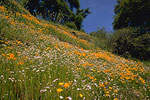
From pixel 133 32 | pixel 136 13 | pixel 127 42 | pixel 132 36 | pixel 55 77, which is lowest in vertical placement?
pixel 55 77

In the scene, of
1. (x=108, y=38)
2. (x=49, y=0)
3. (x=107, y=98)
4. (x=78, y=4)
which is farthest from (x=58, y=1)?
(x=107, y=98)

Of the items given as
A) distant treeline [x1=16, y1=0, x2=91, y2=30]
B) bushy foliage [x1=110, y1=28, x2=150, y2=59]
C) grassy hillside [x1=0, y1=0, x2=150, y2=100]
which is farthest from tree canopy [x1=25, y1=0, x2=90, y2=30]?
grassy hillside [x1=0, y1=0, x2=150, y2=100]

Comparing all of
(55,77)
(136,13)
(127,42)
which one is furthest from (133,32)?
(55,77)

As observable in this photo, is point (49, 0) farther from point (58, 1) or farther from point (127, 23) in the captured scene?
point (127, 23)

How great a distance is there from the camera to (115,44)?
41.6 feet

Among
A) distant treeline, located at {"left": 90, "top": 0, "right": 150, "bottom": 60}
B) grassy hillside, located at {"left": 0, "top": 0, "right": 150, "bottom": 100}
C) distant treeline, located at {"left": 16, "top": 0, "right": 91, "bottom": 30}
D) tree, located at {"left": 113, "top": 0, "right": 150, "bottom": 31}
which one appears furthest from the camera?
distant treeline, located at {"left": 16, "top": 0, "right": 91, "bottom": 30}

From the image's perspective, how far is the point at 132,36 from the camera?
13133 millimetres

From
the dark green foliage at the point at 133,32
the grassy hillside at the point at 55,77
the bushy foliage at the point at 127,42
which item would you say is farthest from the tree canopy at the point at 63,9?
the grassy hillside at the point at 55,77

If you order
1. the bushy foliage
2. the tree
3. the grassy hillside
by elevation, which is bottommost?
the grassy hillside

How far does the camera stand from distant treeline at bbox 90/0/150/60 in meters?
12.8

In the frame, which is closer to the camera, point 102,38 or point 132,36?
point 132,36

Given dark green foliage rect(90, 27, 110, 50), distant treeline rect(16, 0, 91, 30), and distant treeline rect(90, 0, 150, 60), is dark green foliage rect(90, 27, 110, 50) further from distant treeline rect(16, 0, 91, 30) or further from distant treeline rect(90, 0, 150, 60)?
distant treeline rect(16, 0, 91, 30)

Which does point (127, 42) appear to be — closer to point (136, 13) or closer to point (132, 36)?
point (132, 36)

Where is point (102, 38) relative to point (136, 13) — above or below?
below
